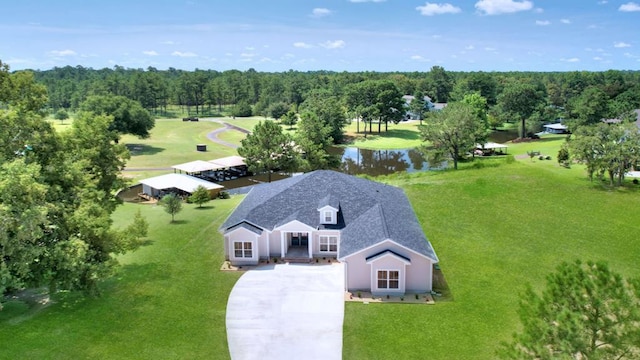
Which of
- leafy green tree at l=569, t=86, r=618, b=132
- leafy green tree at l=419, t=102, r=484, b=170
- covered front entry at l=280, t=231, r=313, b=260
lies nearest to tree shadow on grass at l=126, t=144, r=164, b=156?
leafy green tree at l=419, t=102, r=484, b=170

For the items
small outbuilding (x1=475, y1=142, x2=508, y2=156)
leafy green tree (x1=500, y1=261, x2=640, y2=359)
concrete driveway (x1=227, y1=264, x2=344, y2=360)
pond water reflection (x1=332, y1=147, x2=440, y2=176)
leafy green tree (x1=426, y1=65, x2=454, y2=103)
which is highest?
leafy green tree (x1=426, y1=65, x2=454, y2=103)

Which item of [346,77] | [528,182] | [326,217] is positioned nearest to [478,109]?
[528,182]

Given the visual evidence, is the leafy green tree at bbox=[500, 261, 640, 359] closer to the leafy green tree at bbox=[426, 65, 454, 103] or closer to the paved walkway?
the paved walkway

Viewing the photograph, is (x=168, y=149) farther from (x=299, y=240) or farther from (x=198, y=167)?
(x=299, y=240)

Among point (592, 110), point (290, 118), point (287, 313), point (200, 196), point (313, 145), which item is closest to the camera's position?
point (287, 313)

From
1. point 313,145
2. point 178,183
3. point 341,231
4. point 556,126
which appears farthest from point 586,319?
point 556,126

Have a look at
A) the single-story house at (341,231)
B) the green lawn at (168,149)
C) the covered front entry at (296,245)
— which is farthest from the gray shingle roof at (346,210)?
the green lawn at (168,149)

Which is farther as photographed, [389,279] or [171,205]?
[171,205]
